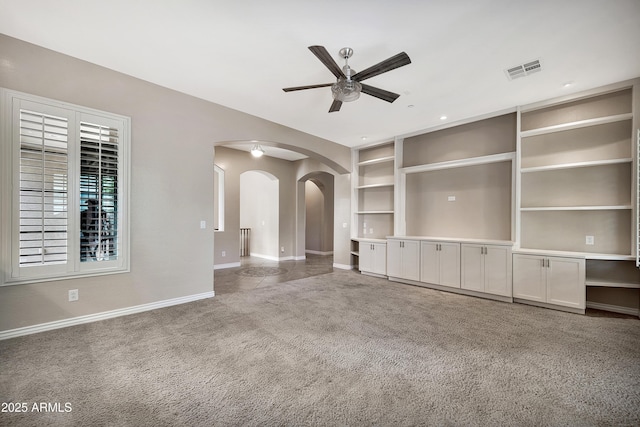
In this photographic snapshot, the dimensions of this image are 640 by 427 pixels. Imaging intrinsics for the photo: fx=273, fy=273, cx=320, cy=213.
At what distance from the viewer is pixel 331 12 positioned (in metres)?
2.32

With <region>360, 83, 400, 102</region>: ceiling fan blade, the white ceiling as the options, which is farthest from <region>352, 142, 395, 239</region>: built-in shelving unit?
<region>360, 83, 400, 102</region>: ceiling fan blade

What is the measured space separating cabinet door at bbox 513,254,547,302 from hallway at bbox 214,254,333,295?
3.61 metres

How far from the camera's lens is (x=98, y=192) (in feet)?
10.5

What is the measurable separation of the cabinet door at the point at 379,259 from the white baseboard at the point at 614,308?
3.06 meters

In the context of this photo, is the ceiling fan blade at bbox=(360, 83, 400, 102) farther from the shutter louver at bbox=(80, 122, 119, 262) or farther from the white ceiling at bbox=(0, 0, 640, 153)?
the shutter louver at bbox=(80, 122, 119, 262)

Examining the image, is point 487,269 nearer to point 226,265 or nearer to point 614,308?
point 614,308

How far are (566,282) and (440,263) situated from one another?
64.2 inches

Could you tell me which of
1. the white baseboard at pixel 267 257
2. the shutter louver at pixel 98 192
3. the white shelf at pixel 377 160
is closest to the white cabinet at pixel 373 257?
the white shelf at pixel 377 160

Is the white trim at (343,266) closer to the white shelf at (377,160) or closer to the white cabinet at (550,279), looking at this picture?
the white shelf at (377,160)

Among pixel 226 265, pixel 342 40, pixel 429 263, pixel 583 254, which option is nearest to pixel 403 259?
pixel 429 263

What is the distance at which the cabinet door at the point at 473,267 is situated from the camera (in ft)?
14.2

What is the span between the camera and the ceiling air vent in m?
3.08

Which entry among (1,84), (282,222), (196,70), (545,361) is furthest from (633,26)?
(282,222)

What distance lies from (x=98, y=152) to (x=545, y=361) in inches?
199
